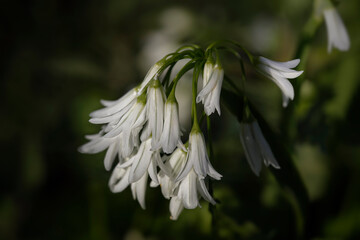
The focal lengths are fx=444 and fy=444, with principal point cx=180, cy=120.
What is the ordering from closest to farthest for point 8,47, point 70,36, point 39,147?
1. point 39,147
2. point 8,47
3. point 70,36

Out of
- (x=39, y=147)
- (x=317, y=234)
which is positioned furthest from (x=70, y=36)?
(x=317, y=234)

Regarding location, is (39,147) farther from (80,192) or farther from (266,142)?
(266,142)

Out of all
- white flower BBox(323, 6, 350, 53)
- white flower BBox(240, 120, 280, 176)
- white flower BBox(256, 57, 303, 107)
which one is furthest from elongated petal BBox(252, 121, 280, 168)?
white flower BBox(323, 6, 350, 53)

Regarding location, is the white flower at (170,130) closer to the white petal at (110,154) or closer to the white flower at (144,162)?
the white flower at (144,162)

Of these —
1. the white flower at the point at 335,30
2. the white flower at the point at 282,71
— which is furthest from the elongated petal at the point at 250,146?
the white flower at the point at 335,30

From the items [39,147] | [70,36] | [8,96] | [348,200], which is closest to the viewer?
[348,200]

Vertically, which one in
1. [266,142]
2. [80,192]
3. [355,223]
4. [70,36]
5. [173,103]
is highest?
[70,36]

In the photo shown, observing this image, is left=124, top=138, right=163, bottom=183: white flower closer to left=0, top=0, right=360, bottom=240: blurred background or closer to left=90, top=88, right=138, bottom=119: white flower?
left=90, top=88, right=138, bottom=119: white flower

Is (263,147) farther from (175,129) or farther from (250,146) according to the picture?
(175,129)
